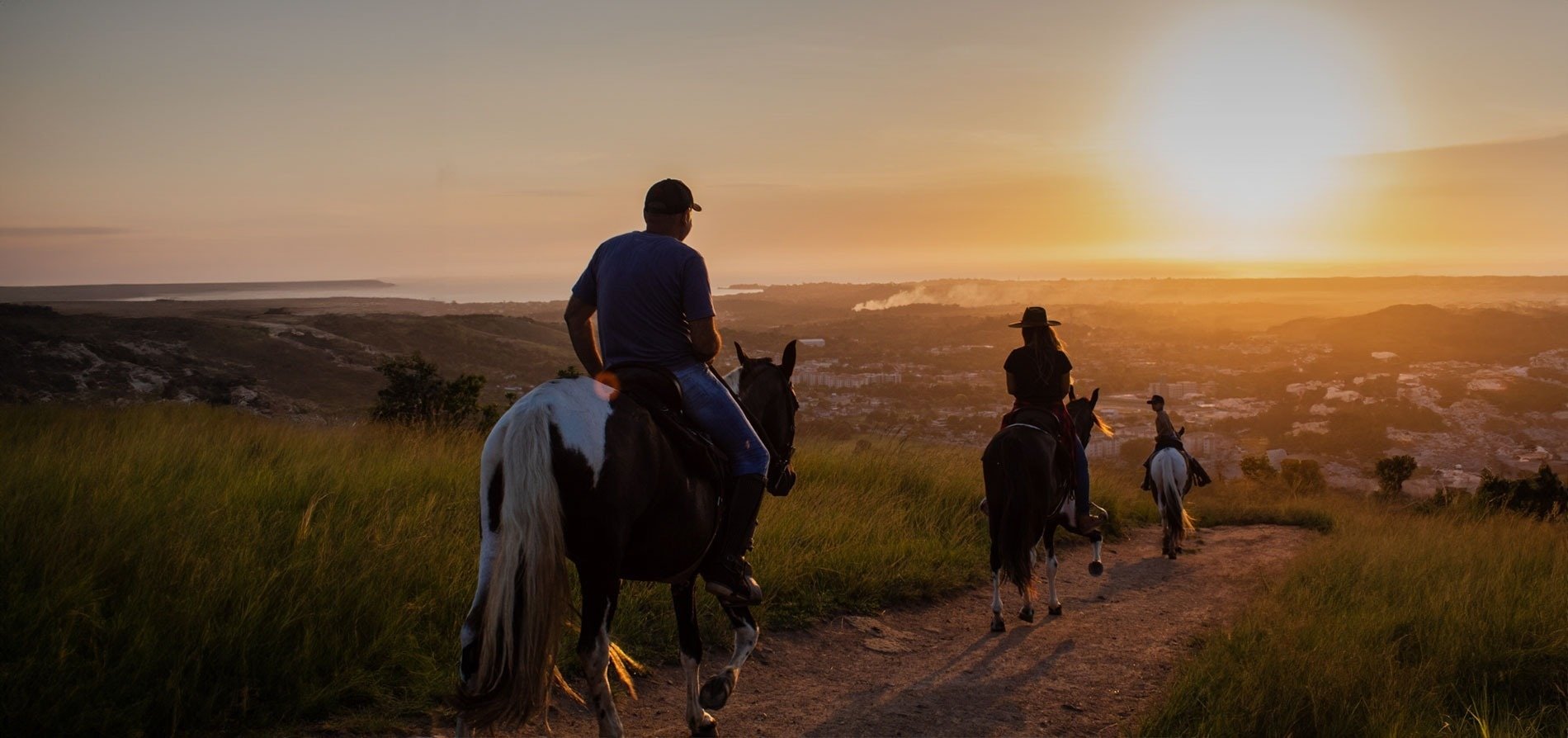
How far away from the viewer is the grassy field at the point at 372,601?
454 centimetres

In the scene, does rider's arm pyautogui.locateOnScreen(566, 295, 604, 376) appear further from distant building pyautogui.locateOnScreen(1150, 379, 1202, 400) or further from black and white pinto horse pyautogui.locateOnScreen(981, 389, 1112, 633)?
distant building pyautogui.locateOnScreen(1150, 379, 1202, 400)

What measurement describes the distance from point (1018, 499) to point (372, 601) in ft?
17.7

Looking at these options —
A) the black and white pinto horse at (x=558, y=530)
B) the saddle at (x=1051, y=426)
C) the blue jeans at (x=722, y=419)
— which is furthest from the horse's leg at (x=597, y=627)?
the saddle at (x=1051, y=426)

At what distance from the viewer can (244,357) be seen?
4416cm

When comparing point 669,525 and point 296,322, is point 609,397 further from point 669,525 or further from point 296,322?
Answer: point 296,322

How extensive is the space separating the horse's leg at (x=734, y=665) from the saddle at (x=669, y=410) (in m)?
0.99

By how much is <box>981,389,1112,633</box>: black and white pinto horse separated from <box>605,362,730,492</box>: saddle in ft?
14.3

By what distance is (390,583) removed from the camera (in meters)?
5.82

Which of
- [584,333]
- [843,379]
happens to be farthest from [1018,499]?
[843,379]

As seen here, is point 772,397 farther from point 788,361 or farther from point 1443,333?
point 1443,333

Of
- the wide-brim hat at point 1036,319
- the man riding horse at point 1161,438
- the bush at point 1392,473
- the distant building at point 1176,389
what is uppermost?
the wide-brim hat at point 1036,319

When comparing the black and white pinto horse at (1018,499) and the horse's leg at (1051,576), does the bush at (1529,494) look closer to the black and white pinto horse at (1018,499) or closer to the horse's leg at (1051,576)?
the horse's leg at (1051,576)

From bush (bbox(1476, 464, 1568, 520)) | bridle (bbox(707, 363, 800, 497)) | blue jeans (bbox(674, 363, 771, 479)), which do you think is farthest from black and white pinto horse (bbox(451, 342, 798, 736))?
bush (bbox(1476, 464, 1568, 520))

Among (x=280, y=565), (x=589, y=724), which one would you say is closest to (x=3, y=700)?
(x=280, y=565)
